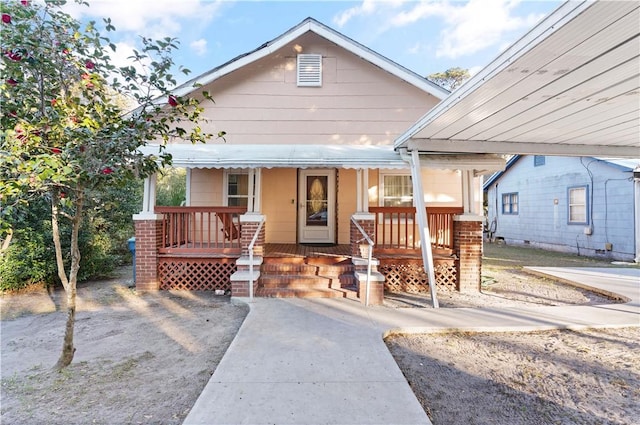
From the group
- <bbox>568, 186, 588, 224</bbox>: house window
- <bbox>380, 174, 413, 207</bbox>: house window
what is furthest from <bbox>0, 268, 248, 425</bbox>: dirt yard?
<bbox>568, 186, 588, 224</bbox>: house window

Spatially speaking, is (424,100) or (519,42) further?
(424,100)

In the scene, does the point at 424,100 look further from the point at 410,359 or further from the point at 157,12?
the point at 410,359

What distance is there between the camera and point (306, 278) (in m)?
6.62

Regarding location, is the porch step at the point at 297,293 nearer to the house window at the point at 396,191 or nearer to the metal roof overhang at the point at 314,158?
the metal roof overhang at the point at 314,158

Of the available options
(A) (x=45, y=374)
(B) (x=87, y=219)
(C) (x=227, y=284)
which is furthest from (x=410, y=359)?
(B) (x=87, y=219)

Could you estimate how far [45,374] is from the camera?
3451 millimetres

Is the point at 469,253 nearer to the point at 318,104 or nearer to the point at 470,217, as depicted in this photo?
the point at 470,217

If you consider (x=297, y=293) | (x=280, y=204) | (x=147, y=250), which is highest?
(x=280, y=204)

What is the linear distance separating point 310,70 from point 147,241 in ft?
18.3

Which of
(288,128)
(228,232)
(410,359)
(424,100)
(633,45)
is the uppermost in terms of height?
(424,100)

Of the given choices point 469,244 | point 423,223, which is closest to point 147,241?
point 423,223

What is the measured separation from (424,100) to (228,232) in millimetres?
5849

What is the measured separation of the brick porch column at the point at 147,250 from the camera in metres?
6.90

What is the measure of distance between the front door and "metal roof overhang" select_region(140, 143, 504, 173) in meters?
1.38
